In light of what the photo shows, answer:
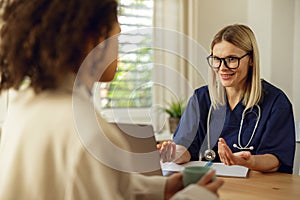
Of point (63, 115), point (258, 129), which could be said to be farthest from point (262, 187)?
point (63, 115)

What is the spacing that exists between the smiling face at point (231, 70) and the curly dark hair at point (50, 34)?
102 cm

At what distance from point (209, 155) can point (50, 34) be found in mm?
1082

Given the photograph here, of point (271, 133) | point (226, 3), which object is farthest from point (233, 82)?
point (226, 3)

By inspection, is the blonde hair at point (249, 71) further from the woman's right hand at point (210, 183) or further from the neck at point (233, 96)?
the woman's right hand at point (210, 183)

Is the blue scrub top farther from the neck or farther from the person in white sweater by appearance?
the person in white sweater

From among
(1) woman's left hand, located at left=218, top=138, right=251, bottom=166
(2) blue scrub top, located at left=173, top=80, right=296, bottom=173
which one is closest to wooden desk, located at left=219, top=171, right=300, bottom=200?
(1) woman's left hand, located at left=218, top=138, right=251, bottom=166

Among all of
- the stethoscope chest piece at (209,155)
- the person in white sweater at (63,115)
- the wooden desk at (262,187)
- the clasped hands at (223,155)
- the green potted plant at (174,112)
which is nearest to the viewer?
the person in white sweater at (63,115)

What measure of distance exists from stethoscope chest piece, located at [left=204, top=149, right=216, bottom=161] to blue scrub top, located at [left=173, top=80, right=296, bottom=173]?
0.06 ft

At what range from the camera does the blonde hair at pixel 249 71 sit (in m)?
1.64

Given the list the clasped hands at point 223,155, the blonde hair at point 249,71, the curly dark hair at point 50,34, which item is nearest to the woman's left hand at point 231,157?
the clasped hands at point 223,155

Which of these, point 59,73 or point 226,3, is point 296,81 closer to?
point 226,3

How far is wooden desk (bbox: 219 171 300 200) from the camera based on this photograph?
112 cm

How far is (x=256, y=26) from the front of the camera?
2.62 m

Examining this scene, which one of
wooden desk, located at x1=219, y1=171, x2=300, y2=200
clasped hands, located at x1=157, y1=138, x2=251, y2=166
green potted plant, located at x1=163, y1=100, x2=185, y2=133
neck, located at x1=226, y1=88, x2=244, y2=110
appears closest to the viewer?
wooden desk, located at x1=219, y1=171, x2=300, y2=200
